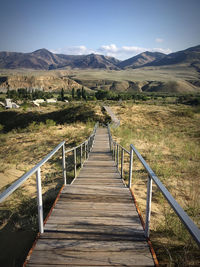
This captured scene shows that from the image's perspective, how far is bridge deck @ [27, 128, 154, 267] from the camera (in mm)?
1939

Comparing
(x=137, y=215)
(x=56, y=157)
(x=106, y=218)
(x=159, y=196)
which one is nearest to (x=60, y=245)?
(x=106, y=218)

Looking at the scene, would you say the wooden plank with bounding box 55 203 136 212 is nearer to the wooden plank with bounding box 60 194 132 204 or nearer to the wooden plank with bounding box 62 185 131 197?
the wooden plank with bounding box 60 194 132 204

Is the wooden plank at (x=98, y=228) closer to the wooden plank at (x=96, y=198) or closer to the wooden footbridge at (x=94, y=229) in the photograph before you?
the wooden footbridge at (x=94, y=229)

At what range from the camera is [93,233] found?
2.36 metres

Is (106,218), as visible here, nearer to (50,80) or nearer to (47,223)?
(47,223)

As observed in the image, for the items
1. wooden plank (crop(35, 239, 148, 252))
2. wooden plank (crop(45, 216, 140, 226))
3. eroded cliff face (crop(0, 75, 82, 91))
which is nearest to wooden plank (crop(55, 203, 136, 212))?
wooden plank (crop(45, 216, 140, 226))

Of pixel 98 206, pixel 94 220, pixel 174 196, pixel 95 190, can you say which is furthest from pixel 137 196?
pixel 94 220

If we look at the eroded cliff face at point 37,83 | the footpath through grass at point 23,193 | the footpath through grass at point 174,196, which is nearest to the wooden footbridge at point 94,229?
the footpath through grass at point 174,196

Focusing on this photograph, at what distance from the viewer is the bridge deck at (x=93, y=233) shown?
76.4 inches

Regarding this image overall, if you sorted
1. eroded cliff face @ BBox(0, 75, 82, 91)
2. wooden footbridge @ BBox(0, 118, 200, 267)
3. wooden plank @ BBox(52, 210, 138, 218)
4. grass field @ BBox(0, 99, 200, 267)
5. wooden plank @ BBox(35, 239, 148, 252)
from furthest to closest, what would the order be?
1. eroded cliff face @ BBox(0, 75, 82, 91)
2. wooden plank @ BBox(52, 210, 138, 218)
3. grass field @ BBox(0, 99, 200, 267)
4. wooden plank @ BBox(35, 239, 148, 252)
5. wooden footbridge @ BBox(0, 118, 200, 267)

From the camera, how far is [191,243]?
93.6 inches

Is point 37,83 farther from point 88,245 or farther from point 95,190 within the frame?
point 88,245

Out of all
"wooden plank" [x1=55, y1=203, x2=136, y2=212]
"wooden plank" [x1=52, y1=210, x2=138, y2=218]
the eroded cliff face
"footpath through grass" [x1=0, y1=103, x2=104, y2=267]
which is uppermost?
the eroded cliff face

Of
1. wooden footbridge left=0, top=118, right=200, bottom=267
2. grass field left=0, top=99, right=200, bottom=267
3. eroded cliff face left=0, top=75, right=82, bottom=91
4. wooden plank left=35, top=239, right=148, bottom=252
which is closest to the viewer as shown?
wooden footbridge left=0, top=118, right=200, bottom=267
